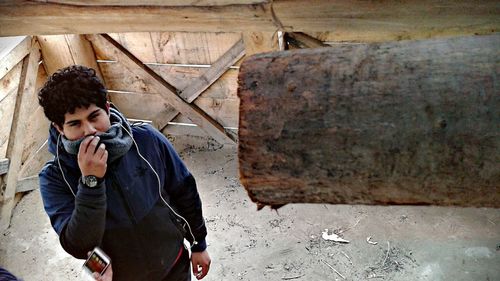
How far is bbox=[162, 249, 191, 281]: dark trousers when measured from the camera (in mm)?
2361

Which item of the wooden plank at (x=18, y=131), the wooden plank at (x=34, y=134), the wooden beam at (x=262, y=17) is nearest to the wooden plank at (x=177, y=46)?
the wooden plank at (x=18, y=131)

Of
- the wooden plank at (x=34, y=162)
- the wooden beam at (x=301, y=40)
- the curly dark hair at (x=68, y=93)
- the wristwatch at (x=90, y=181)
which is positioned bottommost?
the wooden plank at (x=34, y=162)

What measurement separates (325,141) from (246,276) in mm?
3145

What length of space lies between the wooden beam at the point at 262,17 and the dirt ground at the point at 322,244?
1965 mm

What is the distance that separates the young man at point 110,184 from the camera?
1.89m

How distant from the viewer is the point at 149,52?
4.96m

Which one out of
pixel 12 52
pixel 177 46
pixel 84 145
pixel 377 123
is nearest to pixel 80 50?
pixel 12 52

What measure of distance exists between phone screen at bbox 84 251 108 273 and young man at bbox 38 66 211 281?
4 centimetres

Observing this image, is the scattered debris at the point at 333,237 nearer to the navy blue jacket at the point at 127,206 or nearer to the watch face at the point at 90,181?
the navy blue jacket at the point at 127,206

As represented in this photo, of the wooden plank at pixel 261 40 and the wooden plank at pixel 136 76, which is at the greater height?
the wooden plank at pixel 261 40

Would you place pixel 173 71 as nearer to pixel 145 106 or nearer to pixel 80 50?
pixel 145 106

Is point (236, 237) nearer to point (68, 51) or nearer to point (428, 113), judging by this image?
point (68, 51)

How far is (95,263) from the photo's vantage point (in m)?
2.00

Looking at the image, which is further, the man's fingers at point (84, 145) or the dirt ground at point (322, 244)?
the dirt ground at point (322, 244)
